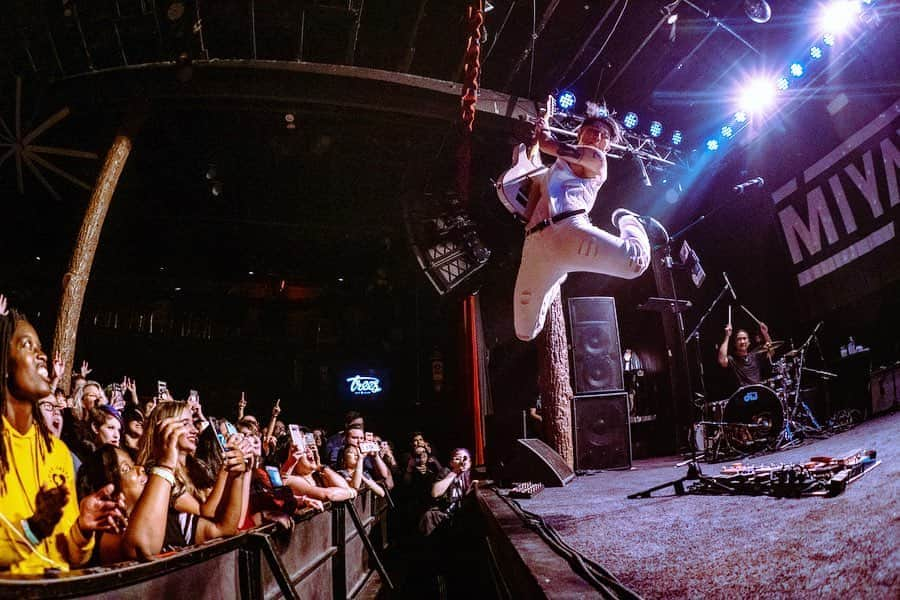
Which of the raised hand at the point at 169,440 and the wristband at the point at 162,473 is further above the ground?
the raised hand at the point at 169,440

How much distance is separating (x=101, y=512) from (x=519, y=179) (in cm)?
262

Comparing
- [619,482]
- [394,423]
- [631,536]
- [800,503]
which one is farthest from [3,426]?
[394,423]

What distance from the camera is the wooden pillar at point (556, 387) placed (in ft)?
20.2

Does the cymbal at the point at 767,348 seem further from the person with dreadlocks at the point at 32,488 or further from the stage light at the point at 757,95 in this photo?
the person with dreadlocks at the point at 32,488

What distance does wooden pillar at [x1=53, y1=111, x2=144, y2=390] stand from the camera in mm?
4574

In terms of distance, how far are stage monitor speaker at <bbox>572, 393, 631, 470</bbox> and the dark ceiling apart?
3.49 m

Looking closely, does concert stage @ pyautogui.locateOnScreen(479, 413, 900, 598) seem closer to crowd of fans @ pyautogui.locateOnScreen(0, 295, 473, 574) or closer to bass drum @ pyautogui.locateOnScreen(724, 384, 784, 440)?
crowd of fans @ pyautogui.locateOnScreen(0, 295, 473, 574)

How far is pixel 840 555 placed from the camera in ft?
4.96

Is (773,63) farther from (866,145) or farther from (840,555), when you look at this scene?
(840,555)

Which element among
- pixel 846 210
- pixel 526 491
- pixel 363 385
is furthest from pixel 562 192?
pixel 363 385

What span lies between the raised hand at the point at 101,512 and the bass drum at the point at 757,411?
7.05 metres

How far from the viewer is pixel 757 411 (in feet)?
21.5

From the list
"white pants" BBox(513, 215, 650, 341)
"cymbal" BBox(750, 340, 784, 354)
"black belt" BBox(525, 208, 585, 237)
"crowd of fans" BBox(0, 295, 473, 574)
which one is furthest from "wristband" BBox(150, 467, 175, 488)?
"cymbal" BBox(750, 340, 784, 354)

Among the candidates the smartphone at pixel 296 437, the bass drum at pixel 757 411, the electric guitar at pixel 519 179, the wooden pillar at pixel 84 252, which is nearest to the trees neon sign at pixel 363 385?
the wooden pillar at pixel 84 252
